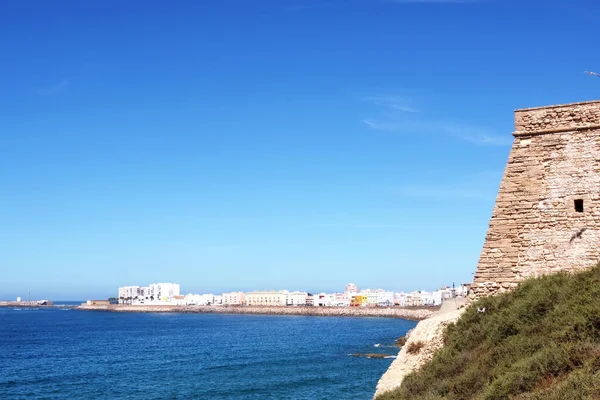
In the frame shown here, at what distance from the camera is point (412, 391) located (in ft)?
35.1

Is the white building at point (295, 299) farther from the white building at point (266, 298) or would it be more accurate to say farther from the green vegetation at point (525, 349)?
the green vegetation at point (525, 349)

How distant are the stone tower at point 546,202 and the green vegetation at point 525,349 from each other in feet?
1.96

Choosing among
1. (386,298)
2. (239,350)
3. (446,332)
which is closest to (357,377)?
(239,350)

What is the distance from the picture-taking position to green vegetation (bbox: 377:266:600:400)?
7.72 meters

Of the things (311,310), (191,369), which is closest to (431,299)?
(311,310)

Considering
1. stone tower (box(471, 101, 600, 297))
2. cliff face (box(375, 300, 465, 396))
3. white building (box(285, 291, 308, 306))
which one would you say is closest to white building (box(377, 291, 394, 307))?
white building (box(285, 291, 308, 306))

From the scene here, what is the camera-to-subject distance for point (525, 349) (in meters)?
9.10

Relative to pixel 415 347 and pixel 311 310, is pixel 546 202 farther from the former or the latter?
pixel 311 310

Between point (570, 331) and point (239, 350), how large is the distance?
4830 centimetres

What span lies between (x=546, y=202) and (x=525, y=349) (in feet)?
12.8

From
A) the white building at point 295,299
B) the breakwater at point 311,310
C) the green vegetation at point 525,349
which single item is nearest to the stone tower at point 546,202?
the green vegetation at point 525,349

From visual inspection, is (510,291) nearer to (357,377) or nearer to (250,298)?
(357,377)

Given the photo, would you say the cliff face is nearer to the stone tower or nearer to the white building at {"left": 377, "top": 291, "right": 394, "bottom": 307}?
the stone tower

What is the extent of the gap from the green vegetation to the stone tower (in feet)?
1.96
